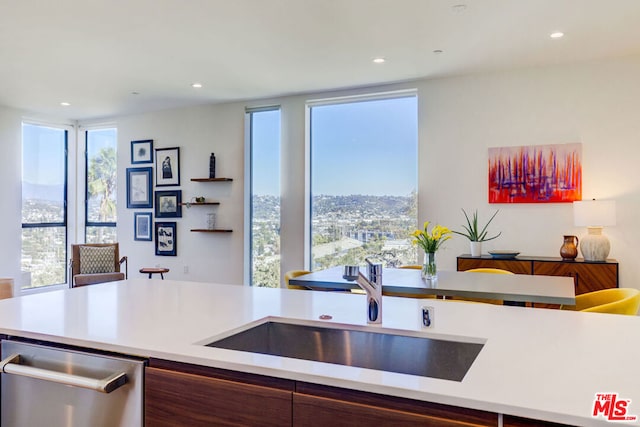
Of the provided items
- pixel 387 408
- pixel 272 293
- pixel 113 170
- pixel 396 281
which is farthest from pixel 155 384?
pixel 113 170

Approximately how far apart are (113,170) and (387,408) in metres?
7.36

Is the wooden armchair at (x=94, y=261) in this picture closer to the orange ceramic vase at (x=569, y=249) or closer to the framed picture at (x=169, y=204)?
the framed picture at (x=169, y=204)

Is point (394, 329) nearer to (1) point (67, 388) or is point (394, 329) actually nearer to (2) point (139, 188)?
(1) point (67, 388)

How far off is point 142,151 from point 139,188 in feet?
1.82

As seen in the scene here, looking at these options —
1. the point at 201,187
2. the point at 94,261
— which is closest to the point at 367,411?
the point at 201,187

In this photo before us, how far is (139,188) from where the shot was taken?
7.05 meters

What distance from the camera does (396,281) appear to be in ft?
10.5

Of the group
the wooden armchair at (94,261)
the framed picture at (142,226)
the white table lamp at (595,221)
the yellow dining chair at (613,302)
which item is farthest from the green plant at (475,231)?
the framed picture at (142,226)

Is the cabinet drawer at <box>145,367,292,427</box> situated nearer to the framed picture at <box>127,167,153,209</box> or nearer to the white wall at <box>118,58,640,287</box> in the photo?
the white wall at <box>118,58,640,287</box>

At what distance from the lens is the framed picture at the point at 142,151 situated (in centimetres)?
698

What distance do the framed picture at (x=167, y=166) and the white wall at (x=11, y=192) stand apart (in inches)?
77.0

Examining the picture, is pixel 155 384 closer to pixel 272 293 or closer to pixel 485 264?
pixel 272 293

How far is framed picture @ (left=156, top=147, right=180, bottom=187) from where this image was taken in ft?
22.2

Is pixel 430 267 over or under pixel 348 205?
under
